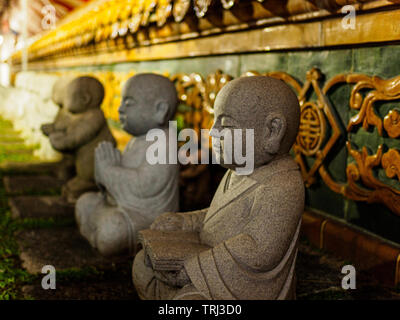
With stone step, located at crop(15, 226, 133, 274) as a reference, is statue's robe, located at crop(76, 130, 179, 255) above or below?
above

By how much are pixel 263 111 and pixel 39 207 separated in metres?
2.72

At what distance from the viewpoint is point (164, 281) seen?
210 centimetres

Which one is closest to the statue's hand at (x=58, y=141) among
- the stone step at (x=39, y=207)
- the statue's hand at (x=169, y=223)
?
the stone step at (x=39, y=207)

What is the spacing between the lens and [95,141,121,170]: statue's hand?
10.5ft

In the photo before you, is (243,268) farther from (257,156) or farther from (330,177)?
(330,177)

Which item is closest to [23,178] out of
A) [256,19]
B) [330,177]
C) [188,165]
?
[188,165]

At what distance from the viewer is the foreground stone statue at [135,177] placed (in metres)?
3.06

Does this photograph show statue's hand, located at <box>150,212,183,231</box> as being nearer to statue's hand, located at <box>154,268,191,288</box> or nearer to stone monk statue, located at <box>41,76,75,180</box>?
statue's hand, located at <box>154,268,191,288</box>

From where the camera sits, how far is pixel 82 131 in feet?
14.2

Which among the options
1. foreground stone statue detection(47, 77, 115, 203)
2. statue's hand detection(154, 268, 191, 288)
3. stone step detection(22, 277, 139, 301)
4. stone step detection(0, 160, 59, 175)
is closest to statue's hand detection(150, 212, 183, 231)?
statue's hand detection(154, 268, 191, 288)

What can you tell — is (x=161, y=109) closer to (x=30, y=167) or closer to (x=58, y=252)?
(x=58, y=252)

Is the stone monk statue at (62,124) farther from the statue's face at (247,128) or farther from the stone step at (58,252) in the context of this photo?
the statue's face at (247,128)

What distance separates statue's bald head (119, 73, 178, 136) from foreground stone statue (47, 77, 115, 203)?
1.23m

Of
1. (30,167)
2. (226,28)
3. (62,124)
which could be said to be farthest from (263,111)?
(30,167)
